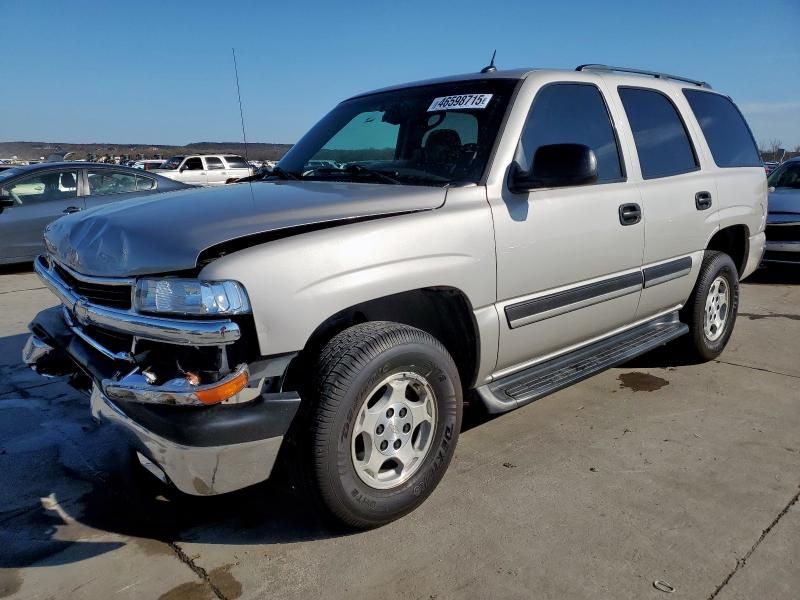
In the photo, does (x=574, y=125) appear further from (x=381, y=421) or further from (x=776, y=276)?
(x=776, y=276)

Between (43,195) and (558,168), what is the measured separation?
795 cm

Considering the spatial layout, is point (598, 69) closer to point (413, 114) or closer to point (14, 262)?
point (413, 114)

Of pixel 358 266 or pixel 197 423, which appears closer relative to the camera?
pixel 197 423

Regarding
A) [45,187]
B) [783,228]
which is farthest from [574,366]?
[45,187]

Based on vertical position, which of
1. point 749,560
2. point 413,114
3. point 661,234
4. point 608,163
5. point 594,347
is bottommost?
point 749,560

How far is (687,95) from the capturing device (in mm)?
4465

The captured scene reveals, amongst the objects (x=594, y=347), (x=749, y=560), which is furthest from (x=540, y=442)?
(x=749, y=560)

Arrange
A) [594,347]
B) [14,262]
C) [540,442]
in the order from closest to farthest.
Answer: [540,442]
[594,347]
[14,262]

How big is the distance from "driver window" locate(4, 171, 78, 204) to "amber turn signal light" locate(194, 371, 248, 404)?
776 centimetres

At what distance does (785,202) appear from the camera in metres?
8.23

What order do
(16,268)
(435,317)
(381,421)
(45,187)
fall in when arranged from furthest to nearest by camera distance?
(16,268) < (45,187) < (435,317) < (381,421)

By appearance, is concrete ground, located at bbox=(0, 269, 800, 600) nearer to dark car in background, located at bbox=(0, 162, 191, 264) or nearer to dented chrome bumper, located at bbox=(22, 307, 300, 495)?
dented chrome bumper, located at bbox=(22, 307, 300, 495)

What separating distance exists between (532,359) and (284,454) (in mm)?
1421

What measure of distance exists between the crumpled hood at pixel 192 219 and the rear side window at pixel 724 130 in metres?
2.68
